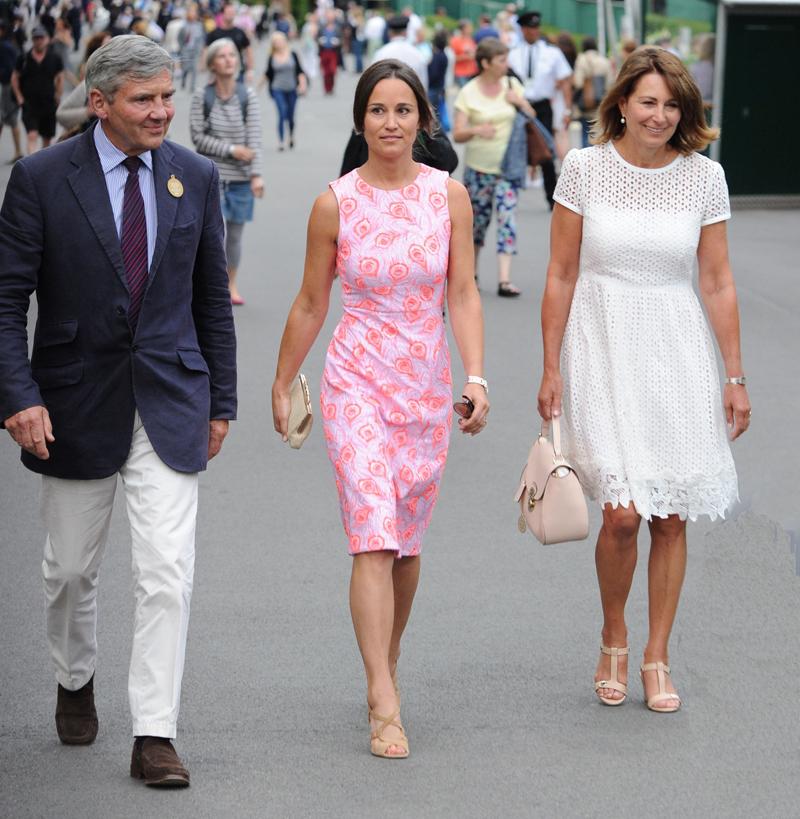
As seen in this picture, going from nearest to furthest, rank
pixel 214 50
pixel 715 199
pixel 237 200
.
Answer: pixel 715 199 → pixel 214 50 → pixel 237 200

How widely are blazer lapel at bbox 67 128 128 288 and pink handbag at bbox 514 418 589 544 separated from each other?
1.43 meters

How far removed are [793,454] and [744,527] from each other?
145 cm

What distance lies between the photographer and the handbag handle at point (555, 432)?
5219 mm

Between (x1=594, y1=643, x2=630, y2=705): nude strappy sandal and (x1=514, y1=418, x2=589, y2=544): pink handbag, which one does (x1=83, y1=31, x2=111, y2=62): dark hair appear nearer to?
(x1=514, y1=418, x2=589, y2=544): pink handbag

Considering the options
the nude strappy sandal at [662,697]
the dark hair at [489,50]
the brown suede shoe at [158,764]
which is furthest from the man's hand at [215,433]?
the dark hair at [489,50]

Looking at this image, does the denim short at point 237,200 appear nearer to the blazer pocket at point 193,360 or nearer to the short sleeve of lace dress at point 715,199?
the short sleeve of lace dress at point 715,199

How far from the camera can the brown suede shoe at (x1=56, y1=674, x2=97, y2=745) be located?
489cm

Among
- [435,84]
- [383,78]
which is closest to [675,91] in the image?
[383,78]

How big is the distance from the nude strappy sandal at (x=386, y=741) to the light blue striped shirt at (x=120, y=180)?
144 cm

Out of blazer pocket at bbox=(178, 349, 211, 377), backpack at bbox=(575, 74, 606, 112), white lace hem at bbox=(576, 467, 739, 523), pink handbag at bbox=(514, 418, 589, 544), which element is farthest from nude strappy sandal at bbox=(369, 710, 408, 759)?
backpack at bbox=(575, 74, 606, 112)

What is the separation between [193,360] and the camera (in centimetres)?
472

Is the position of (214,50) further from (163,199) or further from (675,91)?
(163,199)

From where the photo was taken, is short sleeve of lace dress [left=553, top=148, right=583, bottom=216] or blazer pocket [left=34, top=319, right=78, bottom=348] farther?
short sleeve of lace dress [left=553, top=148, right=583, bottom=216]

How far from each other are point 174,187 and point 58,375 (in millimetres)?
600
